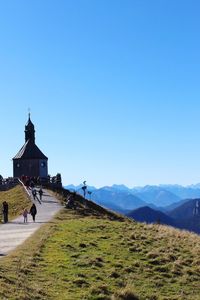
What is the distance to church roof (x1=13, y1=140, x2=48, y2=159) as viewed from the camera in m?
91.8

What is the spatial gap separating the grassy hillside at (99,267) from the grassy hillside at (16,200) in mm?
19971

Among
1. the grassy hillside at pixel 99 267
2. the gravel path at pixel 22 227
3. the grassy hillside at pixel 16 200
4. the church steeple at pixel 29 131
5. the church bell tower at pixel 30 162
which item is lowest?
the grassy hillside at pixel 99 267

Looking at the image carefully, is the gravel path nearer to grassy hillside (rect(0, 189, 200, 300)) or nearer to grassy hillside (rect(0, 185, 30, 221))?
grassy hillside (rect(0, 189, 200, 300))

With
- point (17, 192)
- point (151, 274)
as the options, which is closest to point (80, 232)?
point (151, 274)

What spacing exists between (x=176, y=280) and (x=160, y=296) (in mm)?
3065

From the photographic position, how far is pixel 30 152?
303ft

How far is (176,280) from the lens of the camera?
2231cm

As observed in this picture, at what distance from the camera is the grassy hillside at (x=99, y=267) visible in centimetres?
1816

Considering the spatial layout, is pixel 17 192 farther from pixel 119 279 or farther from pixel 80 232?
pixel 119 279

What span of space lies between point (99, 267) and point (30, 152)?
71.0 meters

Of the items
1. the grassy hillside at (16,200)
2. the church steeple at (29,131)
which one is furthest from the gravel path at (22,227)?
the church steeple at (29,131)

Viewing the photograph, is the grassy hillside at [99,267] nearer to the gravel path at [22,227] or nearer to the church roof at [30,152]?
the gravel path at [22,227]

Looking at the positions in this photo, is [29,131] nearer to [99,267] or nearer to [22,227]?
[22,227]

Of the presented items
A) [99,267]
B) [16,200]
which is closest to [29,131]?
[16,200]
